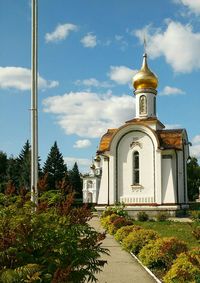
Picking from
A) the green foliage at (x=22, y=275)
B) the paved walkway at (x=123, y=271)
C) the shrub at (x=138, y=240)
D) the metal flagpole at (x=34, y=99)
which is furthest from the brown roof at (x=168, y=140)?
the green foliage at (x=22, y=275)

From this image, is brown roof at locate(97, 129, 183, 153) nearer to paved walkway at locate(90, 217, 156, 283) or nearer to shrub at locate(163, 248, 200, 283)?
paved walkway at locate(90, 217, 156, 283)

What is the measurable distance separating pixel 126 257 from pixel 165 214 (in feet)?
48.7

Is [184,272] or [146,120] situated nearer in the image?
[184,272]

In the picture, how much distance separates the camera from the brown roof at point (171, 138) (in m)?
27.3

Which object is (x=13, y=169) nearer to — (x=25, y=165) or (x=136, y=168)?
(x=25, y=165)

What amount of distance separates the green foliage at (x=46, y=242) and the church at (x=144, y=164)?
71.2 feet

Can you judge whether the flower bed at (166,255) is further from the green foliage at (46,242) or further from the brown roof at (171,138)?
the brown roof at (171,138)

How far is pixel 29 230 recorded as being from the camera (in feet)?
14.1

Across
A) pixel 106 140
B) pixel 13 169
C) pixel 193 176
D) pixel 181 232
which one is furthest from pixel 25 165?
pixel 181 232

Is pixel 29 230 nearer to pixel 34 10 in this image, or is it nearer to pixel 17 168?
pixel 34 10

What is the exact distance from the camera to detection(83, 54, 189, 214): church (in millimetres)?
26688

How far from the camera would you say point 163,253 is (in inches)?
345

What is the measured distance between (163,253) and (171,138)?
19.6 m

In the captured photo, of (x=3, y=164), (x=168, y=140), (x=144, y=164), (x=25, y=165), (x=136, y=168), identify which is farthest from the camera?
(x=3, y=164)
